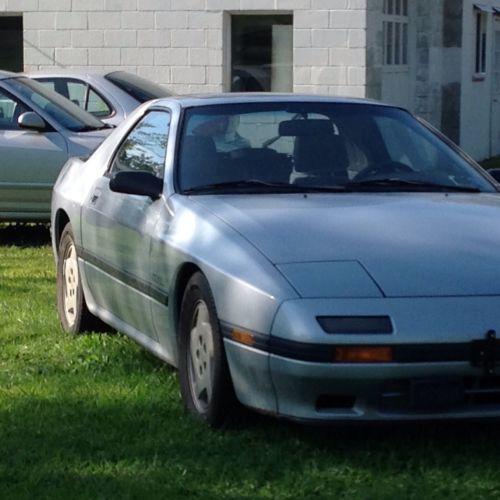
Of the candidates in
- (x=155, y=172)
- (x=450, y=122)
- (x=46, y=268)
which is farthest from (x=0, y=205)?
(x=450, y=122)

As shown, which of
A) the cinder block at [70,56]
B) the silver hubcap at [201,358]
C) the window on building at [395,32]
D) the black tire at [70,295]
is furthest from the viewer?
the window on building at [395,32]

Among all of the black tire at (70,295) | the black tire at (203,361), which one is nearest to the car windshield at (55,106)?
the black tire at (70,295)

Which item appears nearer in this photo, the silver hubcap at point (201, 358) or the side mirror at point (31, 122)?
the silver hubcap at point (201, 358)

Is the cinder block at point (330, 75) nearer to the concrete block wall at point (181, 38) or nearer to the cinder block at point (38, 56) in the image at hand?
the concrete block wall at point (181, 38)

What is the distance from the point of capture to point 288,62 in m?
18.6

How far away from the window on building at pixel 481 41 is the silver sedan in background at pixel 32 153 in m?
12.8

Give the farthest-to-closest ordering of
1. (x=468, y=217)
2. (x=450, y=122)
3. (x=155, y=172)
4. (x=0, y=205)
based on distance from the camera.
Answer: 1. (x=450, y=122)
2. (x=0, y=205)
3. (x=155, y=172)
4. (x=468, y=217)

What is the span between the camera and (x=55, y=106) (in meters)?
13.0

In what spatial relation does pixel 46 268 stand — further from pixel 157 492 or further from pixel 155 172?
pixel 157 492

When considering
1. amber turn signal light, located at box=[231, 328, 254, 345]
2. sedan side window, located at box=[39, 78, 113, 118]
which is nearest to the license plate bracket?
amber turn signal light, located at box=[231, 328, 254, 345]

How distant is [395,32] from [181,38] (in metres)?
3.39

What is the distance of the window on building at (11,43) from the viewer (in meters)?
19.6

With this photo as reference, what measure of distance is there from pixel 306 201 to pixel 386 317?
3.83 feet

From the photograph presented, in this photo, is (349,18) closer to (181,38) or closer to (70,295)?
(181,38)
